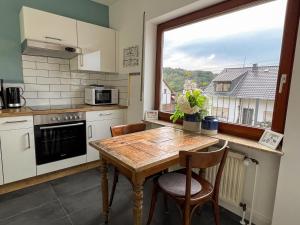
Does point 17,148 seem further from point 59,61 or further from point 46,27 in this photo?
point 46,27

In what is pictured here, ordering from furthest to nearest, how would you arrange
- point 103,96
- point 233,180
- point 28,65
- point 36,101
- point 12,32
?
point 103,96, point 36,101, point 28,65, point 12,32, point 233,180

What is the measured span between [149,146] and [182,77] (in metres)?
1.22

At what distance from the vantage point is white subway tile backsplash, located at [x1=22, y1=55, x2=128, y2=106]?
2482mm

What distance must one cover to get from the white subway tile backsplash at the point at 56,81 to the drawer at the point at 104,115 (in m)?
0.21

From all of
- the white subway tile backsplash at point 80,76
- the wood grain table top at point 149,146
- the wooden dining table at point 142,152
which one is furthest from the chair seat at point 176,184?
the white subway tile backsplash at point 80,76

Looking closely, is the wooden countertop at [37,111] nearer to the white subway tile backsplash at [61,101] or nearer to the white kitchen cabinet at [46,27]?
the white subway tile backsplash at [61,101]

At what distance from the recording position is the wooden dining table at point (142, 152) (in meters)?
1.13

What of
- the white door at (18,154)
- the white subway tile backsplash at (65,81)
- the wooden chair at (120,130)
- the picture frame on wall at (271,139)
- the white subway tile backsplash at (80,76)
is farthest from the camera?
the white subway tile backsplash at (80,76)

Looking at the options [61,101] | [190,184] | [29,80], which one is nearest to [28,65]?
[29,80]

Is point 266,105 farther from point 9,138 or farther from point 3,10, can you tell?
point 3,10

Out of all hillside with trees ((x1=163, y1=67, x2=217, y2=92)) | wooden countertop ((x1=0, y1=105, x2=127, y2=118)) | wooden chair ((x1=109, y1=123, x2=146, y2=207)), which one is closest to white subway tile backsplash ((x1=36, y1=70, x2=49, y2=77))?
wooden countertop ((x1=0, y1=105, x2=127, y2=118))

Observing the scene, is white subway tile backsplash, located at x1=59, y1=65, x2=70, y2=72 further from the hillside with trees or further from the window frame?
the window frame

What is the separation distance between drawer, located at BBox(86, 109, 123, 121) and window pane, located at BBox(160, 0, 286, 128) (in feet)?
3.43

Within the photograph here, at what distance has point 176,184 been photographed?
1.39 metres
